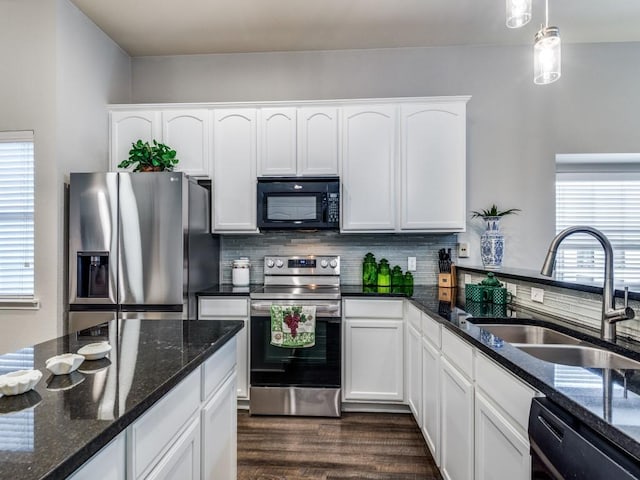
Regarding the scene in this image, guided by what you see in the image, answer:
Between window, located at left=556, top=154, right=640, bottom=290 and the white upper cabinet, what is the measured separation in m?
2.19

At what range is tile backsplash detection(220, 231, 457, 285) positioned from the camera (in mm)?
3334

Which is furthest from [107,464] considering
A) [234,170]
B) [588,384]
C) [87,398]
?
[234,170]

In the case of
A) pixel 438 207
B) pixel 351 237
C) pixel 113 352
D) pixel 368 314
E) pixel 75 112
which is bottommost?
pixel 368 314

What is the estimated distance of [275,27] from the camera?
302 centimetres

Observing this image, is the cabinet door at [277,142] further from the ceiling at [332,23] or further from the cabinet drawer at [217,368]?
the cabinet drawer at [217,368]

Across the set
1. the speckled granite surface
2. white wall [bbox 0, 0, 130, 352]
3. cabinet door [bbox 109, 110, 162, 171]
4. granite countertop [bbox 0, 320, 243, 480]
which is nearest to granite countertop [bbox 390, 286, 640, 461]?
the speckled granite surface

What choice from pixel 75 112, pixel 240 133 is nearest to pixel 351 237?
pixel 240 133

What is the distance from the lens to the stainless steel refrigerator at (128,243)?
2594 millimetres

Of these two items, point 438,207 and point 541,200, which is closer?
point 438,207

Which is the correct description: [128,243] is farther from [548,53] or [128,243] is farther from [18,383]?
[548,53]

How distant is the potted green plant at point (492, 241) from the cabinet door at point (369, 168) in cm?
79

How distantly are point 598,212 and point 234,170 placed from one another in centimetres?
339

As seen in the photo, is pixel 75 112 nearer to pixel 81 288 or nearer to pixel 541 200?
pixel 81 288

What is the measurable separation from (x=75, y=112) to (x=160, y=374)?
8.57ft
